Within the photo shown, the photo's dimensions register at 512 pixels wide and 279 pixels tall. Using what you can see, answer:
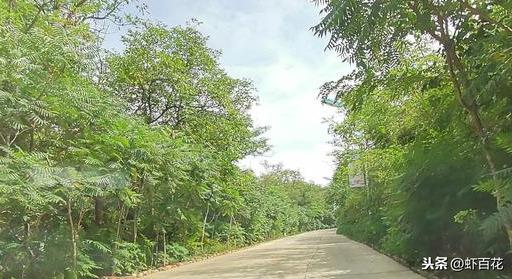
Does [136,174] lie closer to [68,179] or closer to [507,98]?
[68,179]

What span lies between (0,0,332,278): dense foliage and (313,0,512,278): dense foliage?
4548 mm

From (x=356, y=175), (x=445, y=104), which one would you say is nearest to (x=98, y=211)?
(x=445, y=104)

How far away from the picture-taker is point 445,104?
653cm

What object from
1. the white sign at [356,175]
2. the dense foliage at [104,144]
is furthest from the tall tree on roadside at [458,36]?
the white sign at [356,175]

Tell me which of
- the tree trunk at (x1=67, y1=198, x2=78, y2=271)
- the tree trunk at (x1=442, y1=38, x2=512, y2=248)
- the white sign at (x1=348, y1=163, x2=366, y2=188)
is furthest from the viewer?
the white sign at (x1=348, y1=163, x2=366, y2=188)

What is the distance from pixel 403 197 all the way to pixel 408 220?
0.46 m

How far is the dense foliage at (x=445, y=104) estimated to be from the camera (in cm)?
462

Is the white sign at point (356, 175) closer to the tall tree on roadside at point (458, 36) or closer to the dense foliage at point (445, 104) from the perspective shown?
the dense foliage at point (445, 104)

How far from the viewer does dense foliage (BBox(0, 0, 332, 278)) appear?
7.49m

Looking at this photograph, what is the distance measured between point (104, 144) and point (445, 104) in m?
6.44

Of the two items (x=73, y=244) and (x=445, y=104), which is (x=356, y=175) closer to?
(x=73, y=244)

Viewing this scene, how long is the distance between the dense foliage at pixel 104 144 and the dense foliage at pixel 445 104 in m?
4.55

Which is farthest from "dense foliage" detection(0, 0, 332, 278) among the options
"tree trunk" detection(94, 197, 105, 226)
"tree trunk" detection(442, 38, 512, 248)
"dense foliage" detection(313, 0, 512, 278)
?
"tree trunk" detection(442, 38, 512, 248)

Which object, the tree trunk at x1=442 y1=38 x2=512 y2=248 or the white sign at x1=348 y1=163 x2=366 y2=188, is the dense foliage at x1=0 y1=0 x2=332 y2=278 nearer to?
the white sign at x1=348 y1=163 x2=366 y2=188
